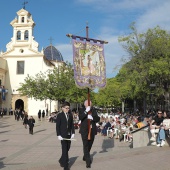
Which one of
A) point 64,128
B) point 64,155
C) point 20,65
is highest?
point 20,65

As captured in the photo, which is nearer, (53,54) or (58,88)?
(58,88)

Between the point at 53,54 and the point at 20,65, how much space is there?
21.1 m

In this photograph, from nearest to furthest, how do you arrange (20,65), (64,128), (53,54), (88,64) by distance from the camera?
(64,128), (88,64), (20,65), (53,54)

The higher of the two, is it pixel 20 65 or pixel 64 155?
pixel 20 65

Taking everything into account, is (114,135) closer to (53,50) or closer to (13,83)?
(13,83)

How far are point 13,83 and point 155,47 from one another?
32082mm

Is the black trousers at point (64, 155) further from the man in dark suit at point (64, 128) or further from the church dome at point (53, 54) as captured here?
the church dome at point (53, 54)

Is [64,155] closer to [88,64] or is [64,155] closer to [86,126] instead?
[86,126]

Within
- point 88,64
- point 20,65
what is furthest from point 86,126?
point 20,65

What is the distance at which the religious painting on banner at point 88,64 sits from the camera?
9453 mm

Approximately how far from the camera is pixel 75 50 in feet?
31.0

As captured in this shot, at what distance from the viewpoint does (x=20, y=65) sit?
5100 centimetres

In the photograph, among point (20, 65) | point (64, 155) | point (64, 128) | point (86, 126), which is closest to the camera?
point (64, 155)

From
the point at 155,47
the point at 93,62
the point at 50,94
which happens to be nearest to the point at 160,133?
the point at 93,62
